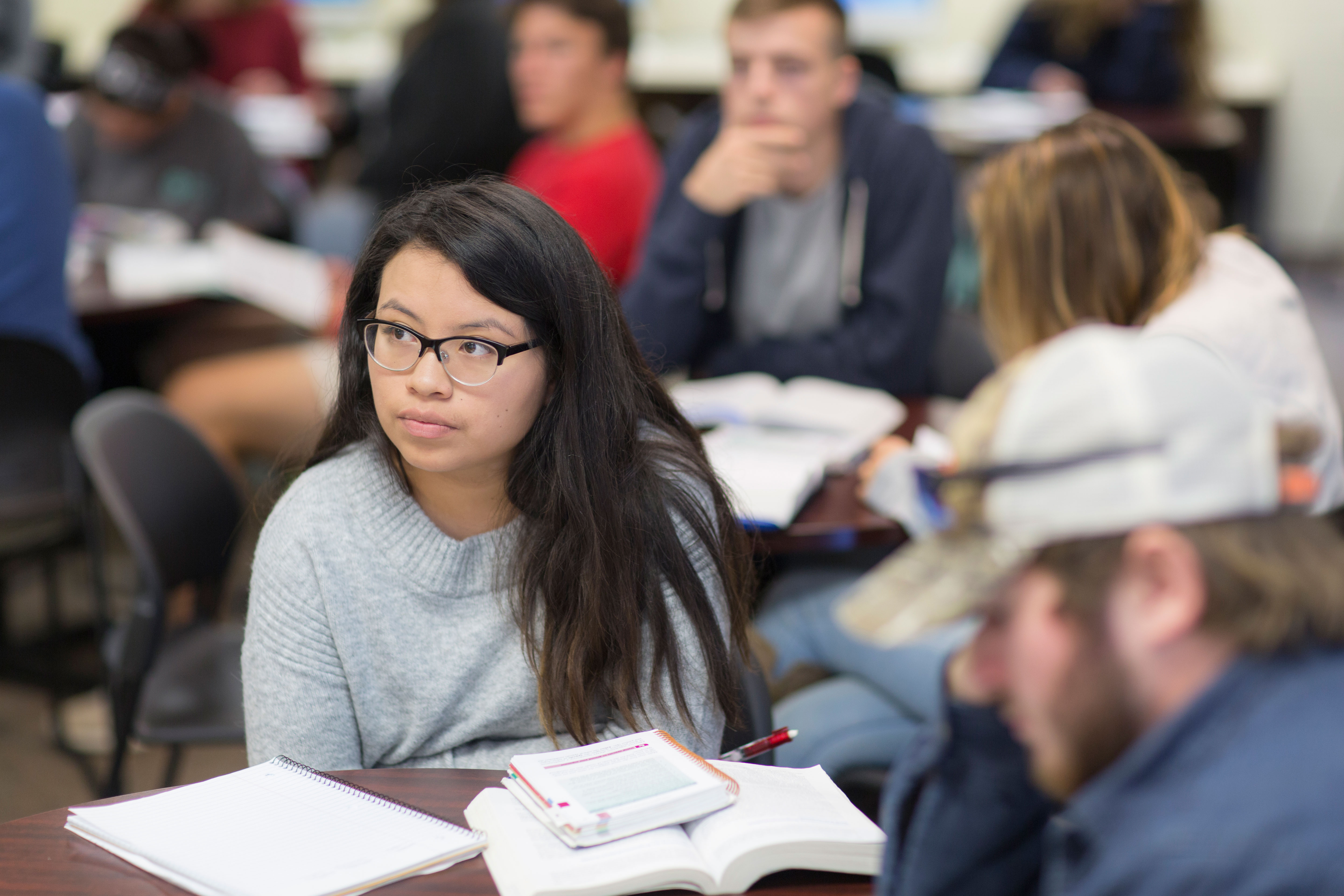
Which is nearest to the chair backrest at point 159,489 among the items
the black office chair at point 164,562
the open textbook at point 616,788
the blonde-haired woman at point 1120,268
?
the black office chair at point 164,562

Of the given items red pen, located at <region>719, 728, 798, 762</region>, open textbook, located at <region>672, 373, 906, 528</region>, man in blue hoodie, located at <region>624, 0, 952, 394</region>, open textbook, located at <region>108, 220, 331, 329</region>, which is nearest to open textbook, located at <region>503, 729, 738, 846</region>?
red pen, located at <region>719, 728, 798, 762</region>

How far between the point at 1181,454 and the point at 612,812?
54 cm

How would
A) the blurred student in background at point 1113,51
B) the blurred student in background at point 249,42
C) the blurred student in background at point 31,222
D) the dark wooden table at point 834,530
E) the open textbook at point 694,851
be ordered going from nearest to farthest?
the open textbook at point 694,851, the dark wooden table at point 834,530, the blurred student in background at point 31,222, the blurred student in background at point 1113,51, the blurred student in background at point 249,42

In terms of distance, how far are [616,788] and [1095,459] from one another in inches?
21.3

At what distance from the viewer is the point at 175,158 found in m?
3.77

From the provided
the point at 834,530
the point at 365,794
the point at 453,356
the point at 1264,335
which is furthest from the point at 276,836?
the point at 1264,335

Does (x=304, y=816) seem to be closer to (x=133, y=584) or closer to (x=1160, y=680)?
(x=1160, y=680)

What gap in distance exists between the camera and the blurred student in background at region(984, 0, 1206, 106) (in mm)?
5383

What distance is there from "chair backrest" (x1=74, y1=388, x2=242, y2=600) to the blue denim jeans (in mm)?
915

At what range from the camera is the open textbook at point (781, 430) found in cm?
188

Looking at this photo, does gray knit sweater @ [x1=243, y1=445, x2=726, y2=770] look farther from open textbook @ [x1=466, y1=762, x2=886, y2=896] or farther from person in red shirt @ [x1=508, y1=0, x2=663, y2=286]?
person in red shirt @ [x1=508, y1=0, x2=663, y2=286]

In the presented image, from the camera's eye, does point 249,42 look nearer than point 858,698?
No

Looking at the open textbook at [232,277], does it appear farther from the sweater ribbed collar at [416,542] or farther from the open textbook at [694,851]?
the open textbook at [694,851]

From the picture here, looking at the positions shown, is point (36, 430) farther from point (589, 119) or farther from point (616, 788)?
point (616, 788)
